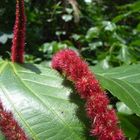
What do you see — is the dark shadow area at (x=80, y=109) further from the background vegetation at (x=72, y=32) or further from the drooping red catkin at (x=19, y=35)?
the background vegetation at (x=72, y=32)

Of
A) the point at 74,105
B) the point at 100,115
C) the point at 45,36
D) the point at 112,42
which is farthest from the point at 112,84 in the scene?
the point at 45,36

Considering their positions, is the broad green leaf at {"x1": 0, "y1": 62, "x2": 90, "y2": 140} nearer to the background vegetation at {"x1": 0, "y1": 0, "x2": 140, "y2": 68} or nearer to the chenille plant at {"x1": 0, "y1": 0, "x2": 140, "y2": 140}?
the chenille plant at {"x1": 0, "y1": 0, "x2": 140, "y2": 140}

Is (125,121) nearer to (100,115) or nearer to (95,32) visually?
(100,115)

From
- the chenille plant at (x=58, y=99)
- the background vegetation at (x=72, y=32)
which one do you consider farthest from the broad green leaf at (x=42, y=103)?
the background vegetation at (x=72, y=32)

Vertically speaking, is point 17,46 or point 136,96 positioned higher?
point 17,46

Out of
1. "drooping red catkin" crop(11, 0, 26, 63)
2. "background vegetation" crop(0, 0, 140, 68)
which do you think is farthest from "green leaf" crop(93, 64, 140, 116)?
"background vegetation" crop(0, 0, 140, 68)

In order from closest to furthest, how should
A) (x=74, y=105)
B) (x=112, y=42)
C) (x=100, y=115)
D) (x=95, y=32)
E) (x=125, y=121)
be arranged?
(x=100, y=115) → (x=74, y=105) → (x=125, y=121) → (x=112, y=42) → (x=95, y=32)
